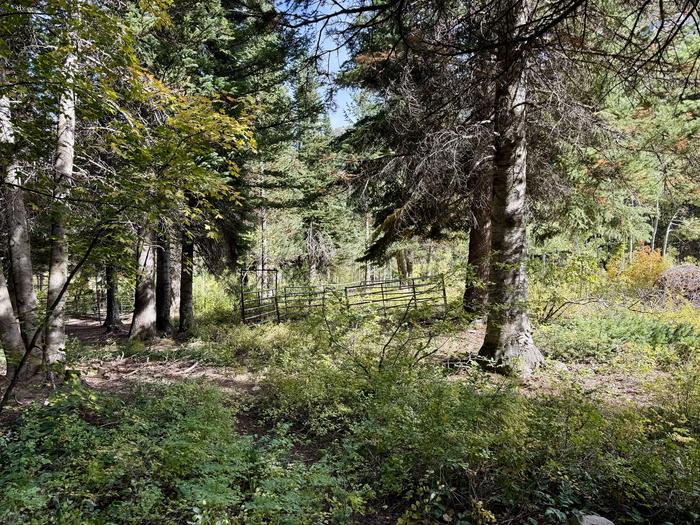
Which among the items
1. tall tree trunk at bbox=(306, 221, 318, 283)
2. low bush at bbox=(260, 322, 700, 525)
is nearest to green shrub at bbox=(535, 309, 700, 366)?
low bush at bbox=(260, 322, 700, 525)

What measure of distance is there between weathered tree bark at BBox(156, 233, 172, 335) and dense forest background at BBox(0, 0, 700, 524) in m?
0.07

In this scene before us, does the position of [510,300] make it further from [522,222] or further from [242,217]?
[242,217]

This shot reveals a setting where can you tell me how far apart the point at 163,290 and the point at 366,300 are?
692 centimetres

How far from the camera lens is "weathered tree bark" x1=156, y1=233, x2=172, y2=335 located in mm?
10605

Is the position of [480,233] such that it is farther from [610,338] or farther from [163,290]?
[163,290]

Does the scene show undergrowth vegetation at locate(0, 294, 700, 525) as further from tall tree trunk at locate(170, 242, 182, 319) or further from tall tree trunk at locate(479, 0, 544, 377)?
tall tree trunk at locate(170, 242, 182, 319)

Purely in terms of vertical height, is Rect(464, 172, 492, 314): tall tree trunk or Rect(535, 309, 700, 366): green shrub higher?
Rect(464, 172, 492, 314): tall tree trunk

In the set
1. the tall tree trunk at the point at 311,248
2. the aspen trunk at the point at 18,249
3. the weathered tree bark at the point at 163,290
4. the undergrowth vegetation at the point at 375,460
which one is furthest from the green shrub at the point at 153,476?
the tall tree trunk at the point at 311,248

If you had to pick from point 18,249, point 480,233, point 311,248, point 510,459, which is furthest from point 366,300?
point 311,248

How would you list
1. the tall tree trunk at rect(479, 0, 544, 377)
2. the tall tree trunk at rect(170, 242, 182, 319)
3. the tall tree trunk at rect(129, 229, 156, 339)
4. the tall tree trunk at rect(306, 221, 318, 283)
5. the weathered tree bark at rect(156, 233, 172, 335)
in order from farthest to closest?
the tall tree trunk at rect(306, 221, 318, 283), the tall tree trunk at rect(170, 242, 182, 319), the weathered tree bark at rect(156, 233, 172, 335), the tall tree trunk at rect(129, 229, 156, 339), the tall tree trunk at rect(479, 0, 544, 377)

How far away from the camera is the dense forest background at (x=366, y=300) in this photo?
2891 mm

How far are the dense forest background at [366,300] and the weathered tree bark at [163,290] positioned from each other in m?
0.07

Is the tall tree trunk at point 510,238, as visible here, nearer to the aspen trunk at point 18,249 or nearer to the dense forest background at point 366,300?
the dense forest background at point 366,300

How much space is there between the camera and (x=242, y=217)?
37.3 feet
